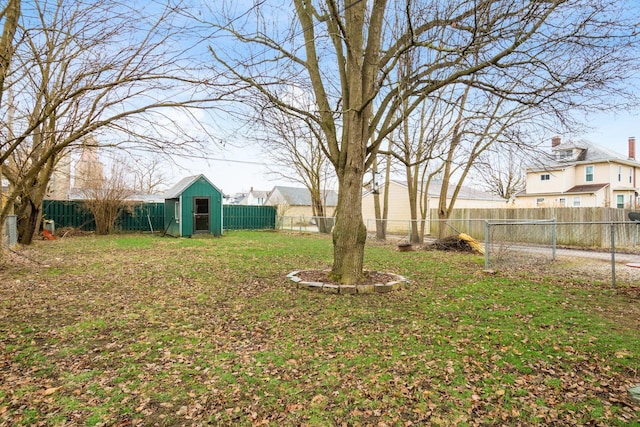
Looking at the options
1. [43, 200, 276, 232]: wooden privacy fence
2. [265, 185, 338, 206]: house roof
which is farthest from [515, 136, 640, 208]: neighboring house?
[265, 185, 338, 206]: house roof

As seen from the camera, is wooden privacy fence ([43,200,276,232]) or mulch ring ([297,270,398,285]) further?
wooden privacy fence ([43,200,276,232])

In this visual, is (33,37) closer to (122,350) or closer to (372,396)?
(122,350)

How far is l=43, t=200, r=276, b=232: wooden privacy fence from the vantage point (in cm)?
1692

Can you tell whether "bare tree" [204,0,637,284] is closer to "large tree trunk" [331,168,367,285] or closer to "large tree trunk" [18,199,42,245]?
"large tree trunk" [331,168,367,285]

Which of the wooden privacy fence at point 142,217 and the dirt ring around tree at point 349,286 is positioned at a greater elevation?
the wooden privacy fence at point 142,217

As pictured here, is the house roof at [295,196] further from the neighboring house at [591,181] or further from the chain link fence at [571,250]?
A: the chain link fence at [571,250]

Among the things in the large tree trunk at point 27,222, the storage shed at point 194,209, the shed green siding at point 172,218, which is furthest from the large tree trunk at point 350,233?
the shed green siding at point 172,218

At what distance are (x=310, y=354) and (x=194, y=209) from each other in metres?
14.3

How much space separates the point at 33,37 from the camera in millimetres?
4250

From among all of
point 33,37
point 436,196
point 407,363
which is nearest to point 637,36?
point 407,363

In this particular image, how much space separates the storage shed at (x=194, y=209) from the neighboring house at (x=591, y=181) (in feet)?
61.1

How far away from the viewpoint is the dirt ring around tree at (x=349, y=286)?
584cm

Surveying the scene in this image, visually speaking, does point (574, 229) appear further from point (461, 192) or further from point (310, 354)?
point (310, 354)

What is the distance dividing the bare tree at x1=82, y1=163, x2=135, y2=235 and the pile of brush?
1414cm
